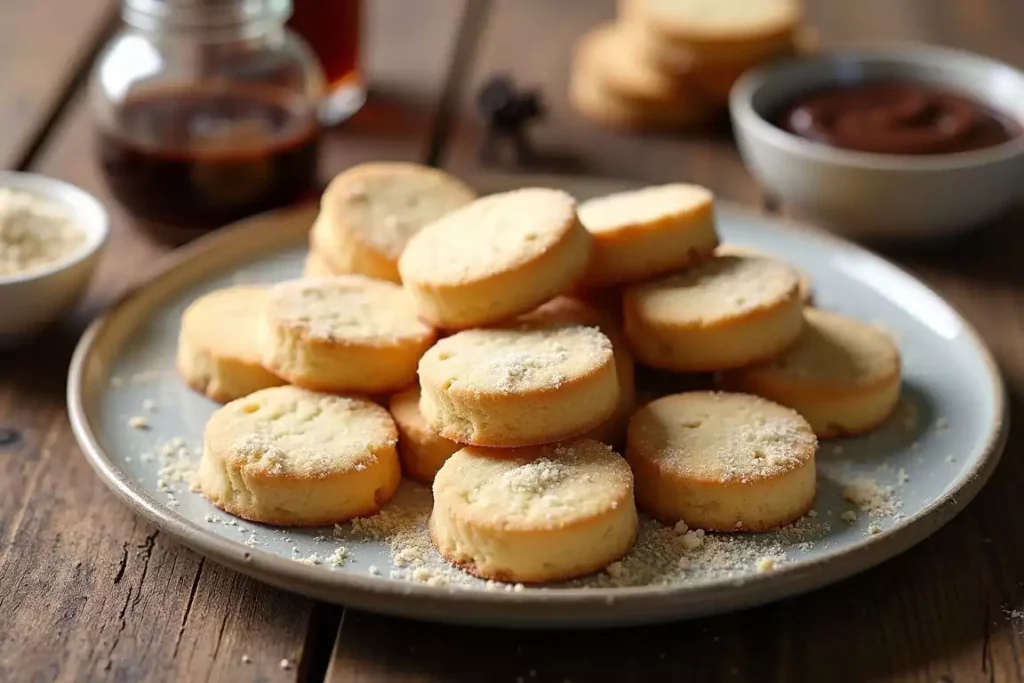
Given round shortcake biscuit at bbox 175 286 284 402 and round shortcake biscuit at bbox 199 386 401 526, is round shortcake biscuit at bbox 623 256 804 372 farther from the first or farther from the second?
round shortcake biscuit at bbox 175 286 284 402

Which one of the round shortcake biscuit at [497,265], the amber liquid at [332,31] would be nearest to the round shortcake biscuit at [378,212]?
the round shortcake biscuit at [497,265]

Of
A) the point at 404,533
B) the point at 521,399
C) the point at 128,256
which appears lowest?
the point at 128,256

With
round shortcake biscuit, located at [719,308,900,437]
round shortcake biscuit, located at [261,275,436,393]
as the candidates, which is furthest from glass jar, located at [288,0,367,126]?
round shortcake biscuit, located at [719,308,900,437]

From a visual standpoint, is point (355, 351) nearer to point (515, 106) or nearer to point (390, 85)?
point (515, 106)

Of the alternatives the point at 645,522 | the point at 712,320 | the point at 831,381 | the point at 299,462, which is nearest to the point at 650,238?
the point at 712,320

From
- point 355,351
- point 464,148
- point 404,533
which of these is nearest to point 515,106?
point 464,148
